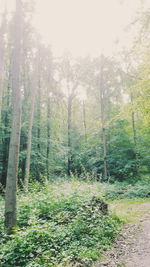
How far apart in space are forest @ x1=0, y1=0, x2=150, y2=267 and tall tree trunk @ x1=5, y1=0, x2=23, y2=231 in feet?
0.08

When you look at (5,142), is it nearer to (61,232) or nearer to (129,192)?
(129,192)

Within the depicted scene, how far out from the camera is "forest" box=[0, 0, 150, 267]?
182 inches

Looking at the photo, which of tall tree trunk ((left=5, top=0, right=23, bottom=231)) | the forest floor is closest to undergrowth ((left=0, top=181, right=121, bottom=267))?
the forest floor

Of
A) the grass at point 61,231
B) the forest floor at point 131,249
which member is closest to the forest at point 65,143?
the grass at point 61,231

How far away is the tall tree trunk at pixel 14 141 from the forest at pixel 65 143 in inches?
1.0

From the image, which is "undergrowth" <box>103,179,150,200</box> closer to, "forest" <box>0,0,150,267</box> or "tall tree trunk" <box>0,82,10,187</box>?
"forest" <box>0,0,150,267</box>

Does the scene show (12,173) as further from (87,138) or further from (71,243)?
(87,138)

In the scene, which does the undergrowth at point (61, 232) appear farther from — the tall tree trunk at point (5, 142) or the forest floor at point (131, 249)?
the tall tree trunk at point (5, 142)

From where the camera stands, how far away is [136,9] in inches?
297

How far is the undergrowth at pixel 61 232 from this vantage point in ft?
12.8

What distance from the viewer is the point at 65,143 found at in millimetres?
21141

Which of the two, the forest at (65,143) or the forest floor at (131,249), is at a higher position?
the forest at (65,143)

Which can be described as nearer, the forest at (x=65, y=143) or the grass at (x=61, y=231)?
the grass at (x=61, y=231)

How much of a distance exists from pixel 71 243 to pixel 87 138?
17501mm
